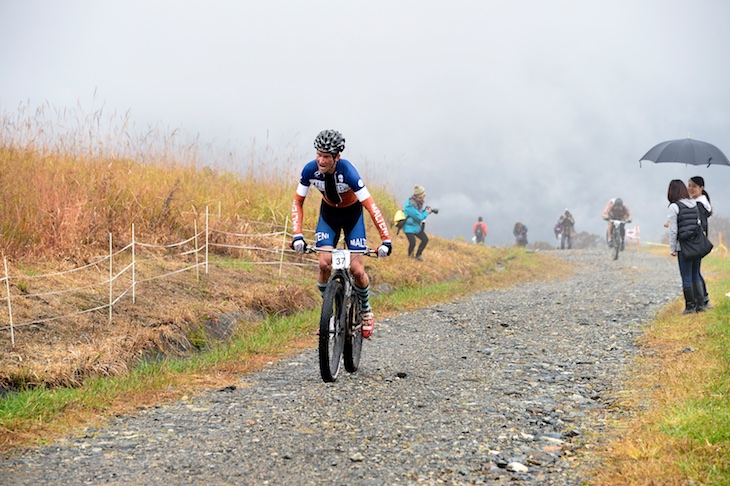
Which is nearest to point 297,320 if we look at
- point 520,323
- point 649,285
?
point 520,323

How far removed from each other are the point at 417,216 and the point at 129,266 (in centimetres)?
903

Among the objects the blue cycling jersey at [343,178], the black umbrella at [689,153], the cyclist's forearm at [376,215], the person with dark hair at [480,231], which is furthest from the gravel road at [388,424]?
the person with dark hair at [480,231]

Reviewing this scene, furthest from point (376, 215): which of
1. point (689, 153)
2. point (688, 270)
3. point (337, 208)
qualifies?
point (689, 153)

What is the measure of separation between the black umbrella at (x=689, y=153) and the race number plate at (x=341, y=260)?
10725 millimetres

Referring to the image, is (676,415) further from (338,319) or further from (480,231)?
(480,231)

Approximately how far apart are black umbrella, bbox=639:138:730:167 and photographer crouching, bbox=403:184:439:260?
17.7 ft

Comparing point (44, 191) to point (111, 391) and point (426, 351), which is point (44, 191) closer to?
point (111, 391)

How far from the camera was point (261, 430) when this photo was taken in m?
5.73

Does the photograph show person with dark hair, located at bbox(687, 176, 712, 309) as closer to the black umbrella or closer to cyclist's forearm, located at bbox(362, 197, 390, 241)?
the black umbrella

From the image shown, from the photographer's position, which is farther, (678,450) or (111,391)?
(111,391)

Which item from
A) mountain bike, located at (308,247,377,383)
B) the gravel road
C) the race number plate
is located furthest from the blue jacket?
the race number plate

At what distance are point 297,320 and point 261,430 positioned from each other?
17.0 feet

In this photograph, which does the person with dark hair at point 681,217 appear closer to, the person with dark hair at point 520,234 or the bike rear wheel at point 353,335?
the bike rear wheel at point 353,335

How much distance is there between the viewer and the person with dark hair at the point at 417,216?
18.3 meters
